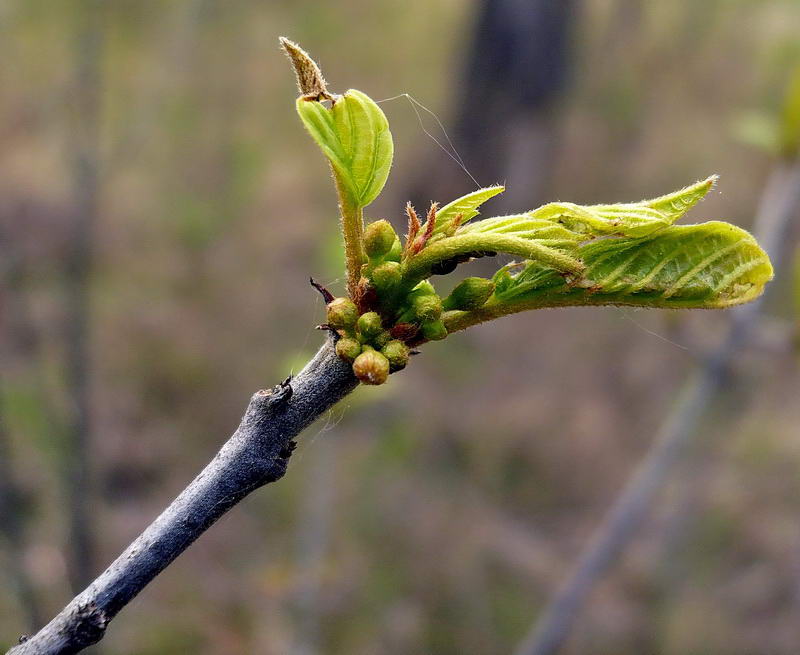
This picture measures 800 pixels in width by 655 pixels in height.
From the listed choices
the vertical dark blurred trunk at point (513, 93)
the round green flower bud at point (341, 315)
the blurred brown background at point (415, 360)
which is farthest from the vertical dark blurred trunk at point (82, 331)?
the vertical dark blurred trunk at point (513, 93)

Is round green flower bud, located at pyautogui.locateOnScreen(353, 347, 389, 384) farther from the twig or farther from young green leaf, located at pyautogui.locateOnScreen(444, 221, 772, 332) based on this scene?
the twig

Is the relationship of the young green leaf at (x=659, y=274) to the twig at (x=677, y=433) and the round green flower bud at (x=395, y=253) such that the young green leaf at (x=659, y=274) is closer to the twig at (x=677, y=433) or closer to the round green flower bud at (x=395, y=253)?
the round green flower bud at (x=395, y=253)

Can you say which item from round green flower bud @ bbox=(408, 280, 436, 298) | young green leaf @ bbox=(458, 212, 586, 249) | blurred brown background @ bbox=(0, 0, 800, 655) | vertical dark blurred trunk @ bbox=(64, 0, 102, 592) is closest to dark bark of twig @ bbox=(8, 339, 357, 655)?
round green flower bud @ bbox=(408, 280, 436, 298)

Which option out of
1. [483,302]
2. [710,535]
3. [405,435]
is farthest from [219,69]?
[483,302]

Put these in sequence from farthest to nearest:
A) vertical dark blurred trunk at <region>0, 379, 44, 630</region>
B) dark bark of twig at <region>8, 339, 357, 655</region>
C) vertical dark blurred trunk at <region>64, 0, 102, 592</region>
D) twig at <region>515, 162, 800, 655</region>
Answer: twig at <region>515, 162, 800, 655</region> → vertical dark blurred trunk at <region>64, 0, 102, 592</region> → vertical dark blurred trunk at <region>0, 379, 44, 630</region> → dark bark of twig at <region>8, 339, 357, 655</region>

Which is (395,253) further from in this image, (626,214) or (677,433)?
(677,433)

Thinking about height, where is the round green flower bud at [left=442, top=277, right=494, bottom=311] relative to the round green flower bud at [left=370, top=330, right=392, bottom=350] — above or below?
above
